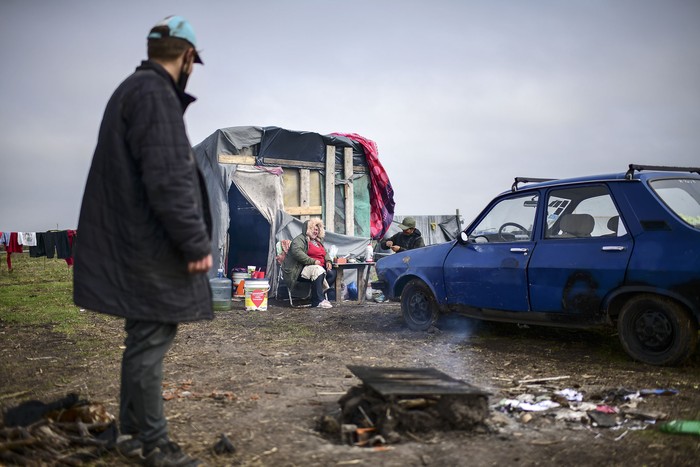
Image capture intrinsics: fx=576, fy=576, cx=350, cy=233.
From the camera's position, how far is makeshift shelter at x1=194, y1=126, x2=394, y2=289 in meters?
12.1

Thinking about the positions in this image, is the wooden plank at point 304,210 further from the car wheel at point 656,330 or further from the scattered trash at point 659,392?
the scattered trash at point 659,392

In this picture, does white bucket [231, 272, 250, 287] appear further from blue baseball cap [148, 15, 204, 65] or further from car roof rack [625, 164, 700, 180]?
blue baseball cap [148, 15, 204, 65]

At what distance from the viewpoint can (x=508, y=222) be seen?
7.04 meters

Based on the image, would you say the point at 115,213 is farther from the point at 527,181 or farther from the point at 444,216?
the point at 444,216

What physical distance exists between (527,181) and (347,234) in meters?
7.32

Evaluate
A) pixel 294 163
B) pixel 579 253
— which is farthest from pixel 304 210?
pixel 579 253

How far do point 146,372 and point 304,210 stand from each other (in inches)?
412

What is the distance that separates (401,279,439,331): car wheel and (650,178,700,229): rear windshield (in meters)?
3.17

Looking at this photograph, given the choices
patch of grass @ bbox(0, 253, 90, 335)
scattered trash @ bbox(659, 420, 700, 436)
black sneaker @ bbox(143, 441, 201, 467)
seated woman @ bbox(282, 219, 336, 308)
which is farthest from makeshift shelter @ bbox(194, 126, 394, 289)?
scattered trash @ bbox(659, 420, 700, 436)

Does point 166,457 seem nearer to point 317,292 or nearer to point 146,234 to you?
point 146,234

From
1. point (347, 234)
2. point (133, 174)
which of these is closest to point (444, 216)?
point (347, 234)

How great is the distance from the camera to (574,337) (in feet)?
23.5

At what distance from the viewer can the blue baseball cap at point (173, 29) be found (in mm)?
3080

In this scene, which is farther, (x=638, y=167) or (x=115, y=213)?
(x=638, y=167)
